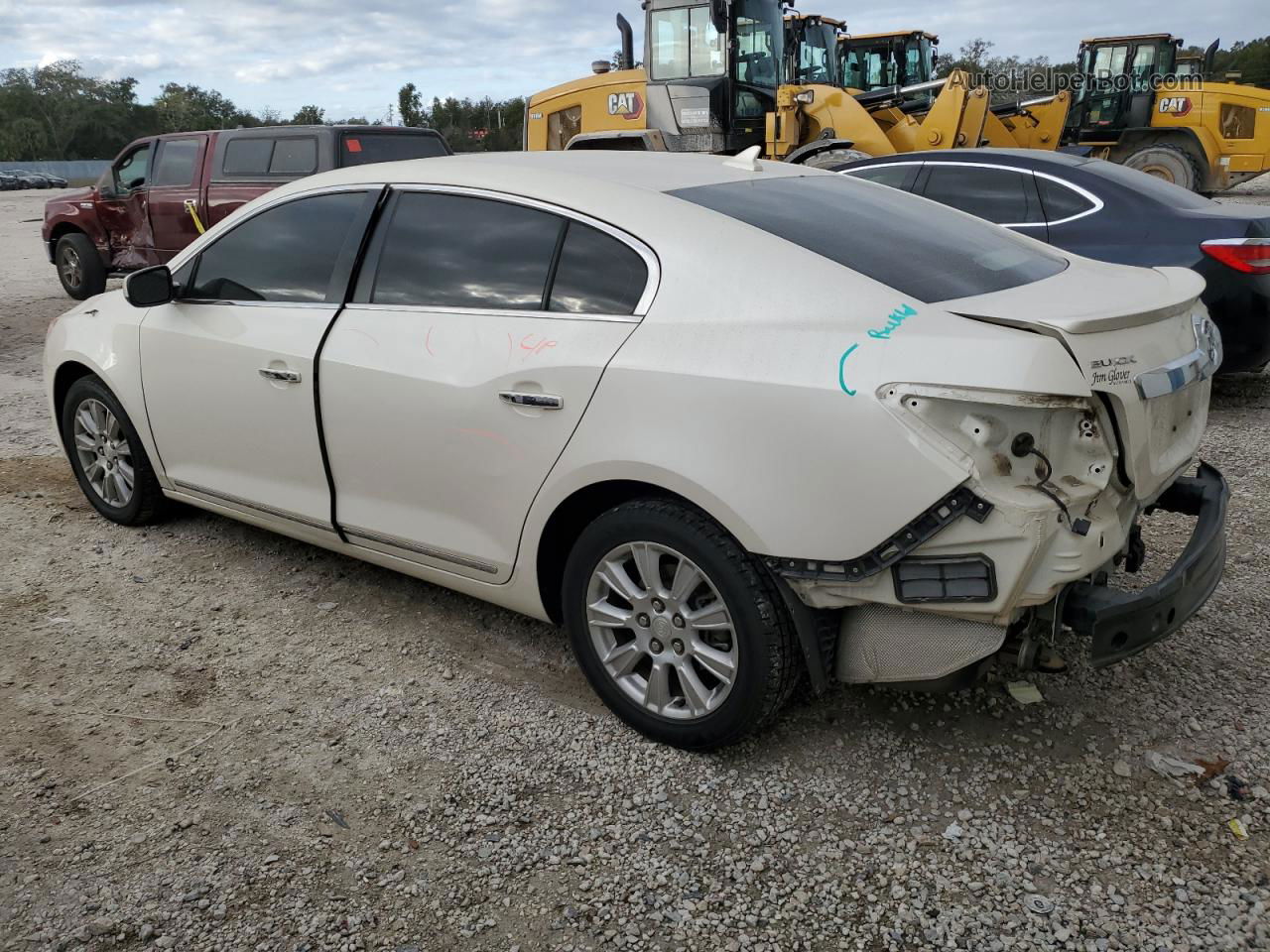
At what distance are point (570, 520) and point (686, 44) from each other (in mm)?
10642

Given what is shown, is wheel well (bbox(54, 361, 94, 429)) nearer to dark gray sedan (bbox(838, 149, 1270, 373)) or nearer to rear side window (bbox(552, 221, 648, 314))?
rear side window (bbox(552, 221, 648, 314))

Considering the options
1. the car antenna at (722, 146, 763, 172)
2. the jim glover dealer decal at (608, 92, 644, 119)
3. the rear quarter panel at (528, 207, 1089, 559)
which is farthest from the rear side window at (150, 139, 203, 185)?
the rear quarter panel at (528, 207, 1089, 559)

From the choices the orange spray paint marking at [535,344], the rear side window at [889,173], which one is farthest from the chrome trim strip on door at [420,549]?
the rear side window at [889,173]

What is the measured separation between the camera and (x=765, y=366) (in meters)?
2.61

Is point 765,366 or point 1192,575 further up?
point 765,366

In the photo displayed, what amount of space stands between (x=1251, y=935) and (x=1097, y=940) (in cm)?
34

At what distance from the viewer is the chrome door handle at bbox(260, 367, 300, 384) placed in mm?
3674

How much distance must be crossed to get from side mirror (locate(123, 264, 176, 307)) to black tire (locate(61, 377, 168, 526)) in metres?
0.67

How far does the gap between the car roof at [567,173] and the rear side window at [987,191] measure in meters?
3.56

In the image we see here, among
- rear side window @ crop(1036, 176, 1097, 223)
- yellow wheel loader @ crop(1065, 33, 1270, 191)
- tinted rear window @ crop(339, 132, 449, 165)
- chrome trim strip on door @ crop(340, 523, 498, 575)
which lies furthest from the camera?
yellow wheel loader @ crop(1065, 33, 1270, 191)

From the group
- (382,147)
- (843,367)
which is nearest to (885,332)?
(843,367)

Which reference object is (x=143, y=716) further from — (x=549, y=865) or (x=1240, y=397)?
(x=1240, y=397)

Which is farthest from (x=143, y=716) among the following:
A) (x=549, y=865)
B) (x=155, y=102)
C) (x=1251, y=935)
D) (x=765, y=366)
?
(x=155, y=102)

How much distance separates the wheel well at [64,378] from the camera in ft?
15.7
